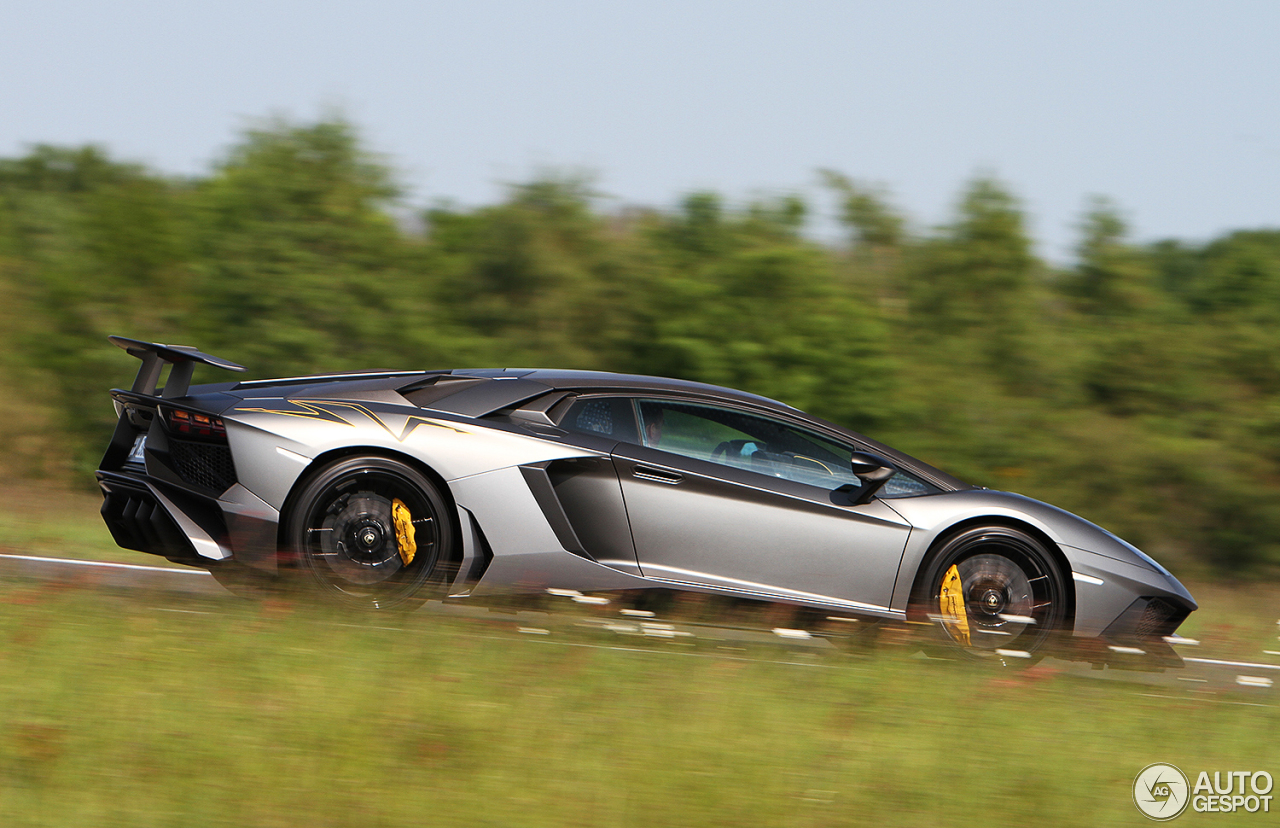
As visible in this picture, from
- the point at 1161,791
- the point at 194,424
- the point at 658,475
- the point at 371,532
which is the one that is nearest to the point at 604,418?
the point at 658,475

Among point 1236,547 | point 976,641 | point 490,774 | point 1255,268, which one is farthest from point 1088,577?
point 1255,268

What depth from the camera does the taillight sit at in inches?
190

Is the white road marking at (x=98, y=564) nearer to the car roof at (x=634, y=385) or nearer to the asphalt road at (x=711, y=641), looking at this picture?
the asphalt road at (x=711, y=641)

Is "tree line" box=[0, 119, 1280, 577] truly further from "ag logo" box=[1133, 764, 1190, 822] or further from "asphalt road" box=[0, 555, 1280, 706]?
"ag logo" box=[1133, 764, 1190, 822]

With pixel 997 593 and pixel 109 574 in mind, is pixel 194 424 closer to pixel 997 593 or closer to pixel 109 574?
pixel 109 574

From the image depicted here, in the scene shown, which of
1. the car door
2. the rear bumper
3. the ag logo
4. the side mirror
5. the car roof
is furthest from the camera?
the car roof

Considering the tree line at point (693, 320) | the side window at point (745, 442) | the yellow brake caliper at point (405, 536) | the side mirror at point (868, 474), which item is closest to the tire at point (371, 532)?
the yellow brake caliper at point (405, 536)

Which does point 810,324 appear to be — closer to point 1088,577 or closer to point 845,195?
point 845,195

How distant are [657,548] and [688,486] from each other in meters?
0.30

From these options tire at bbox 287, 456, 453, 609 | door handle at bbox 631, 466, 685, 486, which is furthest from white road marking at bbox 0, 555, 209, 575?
door handle at bbox 631, 466, 685, 486

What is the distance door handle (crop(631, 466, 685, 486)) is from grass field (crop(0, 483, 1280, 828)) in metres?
0.70

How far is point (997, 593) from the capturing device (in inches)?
203

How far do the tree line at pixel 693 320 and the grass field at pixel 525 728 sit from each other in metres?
9.46

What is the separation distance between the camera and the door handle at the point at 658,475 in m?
4.91
